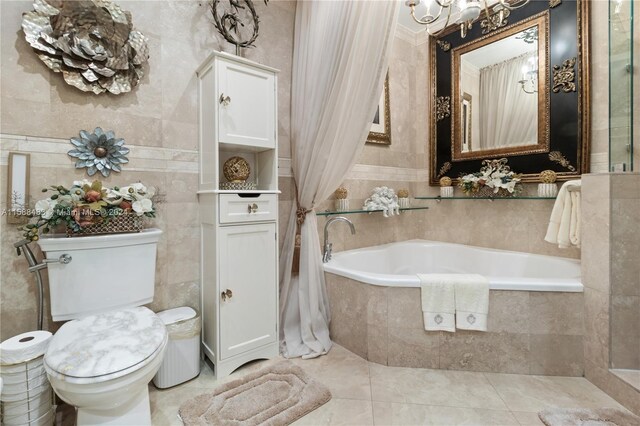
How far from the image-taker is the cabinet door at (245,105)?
166 cm

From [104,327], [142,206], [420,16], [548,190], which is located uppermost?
[420,16]

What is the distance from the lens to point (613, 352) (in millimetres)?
1525

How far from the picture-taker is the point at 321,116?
1905 millimetres

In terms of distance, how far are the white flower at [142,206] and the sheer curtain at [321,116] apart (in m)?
0.94

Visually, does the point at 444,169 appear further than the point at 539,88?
Yes

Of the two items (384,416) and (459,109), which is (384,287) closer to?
(384,416)

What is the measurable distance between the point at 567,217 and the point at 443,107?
148 centimetres

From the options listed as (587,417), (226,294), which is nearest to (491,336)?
(587,417)

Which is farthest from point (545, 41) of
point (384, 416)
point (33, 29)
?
point (33, 29)

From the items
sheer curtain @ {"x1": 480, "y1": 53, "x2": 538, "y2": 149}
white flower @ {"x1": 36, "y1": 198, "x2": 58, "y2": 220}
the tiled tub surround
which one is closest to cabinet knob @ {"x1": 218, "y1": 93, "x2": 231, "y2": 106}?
white flower @ {"x1": 36, "y1": 198, "x2": 58, "y2": 220}

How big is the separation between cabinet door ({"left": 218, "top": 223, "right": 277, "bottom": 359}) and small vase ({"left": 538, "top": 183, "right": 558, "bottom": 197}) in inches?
79.5

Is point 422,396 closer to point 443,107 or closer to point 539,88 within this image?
point 539,88

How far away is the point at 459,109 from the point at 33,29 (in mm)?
2984

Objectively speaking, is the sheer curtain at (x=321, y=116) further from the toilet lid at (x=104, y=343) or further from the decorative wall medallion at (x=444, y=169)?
the decorative wall medallion at (x=444, y=169)
